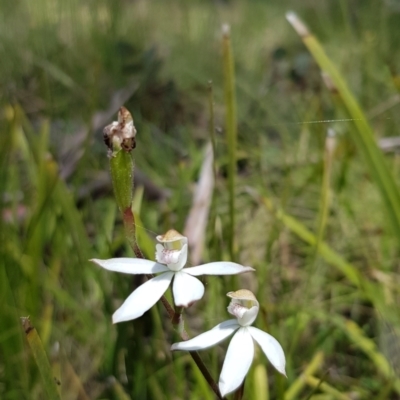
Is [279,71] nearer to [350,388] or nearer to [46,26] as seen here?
[46,26]

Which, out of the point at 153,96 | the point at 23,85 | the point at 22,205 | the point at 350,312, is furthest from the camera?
the point at 153,96

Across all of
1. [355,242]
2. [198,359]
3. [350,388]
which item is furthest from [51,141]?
[198,359]

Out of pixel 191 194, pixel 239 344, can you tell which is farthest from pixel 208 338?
pixel 191 194

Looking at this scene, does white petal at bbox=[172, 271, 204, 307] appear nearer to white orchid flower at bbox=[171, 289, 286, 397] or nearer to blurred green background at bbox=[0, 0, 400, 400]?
white orchid flower at bbox=[171, 289, 286, 397]

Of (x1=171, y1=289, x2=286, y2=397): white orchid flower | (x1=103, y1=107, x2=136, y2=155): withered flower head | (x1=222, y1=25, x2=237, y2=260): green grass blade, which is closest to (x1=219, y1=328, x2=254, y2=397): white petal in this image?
(x1=171, y1=289, x2=286, y2=397): white orchid flower

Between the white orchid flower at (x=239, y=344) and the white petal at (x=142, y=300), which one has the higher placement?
the white petal at (x=142, y=300)

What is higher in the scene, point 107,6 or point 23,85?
point 107,6

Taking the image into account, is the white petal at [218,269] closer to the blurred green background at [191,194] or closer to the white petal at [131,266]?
the white petal at [131,266]

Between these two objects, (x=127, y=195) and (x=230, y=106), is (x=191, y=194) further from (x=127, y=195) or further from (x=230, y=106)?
(x=127, y=195)

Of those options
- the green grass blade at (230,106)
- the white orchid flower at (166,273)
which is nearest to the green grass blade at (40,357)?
the white orchid flower at (166,273)
